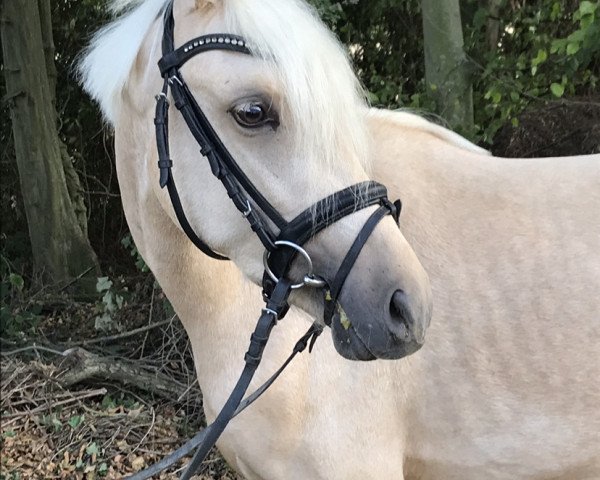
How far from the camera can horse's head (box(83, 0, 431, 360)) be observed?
4.67ft

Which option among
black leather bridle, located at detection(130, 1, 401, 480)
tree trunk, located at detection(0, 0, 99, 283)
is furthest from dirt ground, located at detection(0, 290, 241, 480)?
black leather bridle, located at detection(130, 1, 401, 480)

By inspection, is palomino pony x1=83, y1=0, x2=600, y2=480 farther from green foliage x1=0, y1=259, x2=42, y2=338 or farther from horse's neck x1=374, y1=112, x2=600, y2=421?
green foliage x1=0, y1=259, x2=42, y2=338

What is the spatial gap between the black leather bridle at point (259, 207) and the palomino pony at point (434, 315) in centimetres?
5

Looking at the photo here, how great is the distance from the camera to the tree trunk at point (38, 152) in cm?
544

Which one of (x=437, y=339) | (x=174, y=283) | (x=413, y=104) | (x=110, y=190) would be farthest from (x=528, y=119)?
(x=110, y=190)

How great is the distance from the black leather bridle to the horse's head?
0.02 m

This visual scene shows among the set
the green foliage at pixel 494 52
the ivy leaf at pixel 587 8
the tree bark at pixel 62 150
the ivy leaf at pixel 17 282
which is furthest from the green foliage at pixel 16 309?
the ivy leaf at pixel 587 8

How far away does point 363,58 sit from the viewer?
5027 mm

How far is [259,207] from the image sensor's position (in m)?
1.49

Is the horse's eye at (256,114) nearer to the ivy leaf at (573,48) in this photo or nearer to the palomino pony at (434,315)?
the palomino pony at (434,315)

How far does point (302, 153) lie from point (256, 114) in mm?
143

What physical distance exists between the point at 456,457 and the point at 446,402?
0.19 metres

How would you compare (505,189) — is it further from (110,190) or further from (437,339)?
(110,190)

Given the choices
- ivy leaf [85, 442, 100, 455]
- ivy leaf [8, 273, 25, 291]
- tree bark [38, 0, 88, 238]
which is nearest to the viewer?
ivy leaf [85, 442, 100, 455]
